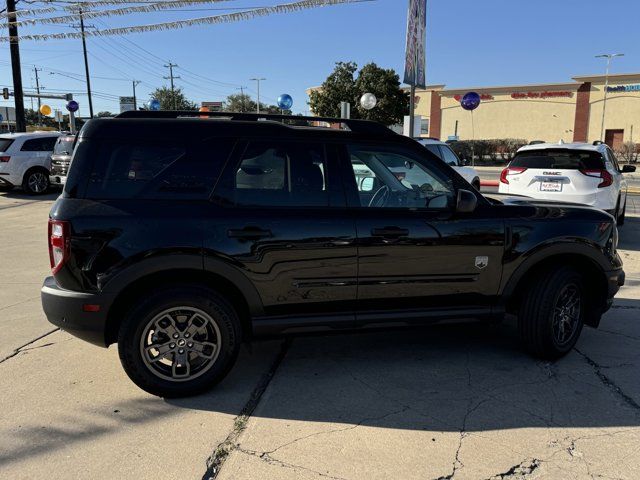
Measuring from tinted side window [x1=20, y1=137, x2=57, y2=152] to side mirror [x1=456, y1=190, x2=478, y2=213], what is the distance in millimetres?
15405

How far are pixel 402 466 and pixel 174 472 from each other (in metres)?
1.21

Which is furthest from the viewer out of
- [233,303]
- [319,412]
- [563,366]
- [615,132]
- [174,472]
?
[615,132]

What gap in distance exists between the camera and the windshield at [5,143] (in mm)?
15174

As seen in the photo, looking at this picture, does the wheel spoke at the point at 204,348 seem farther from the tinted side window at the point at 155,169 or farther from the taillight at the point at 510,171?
the taillight at the point at 510,171

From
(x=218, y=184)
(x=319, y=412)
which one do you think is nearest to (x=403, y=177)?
(x=218, y=184)

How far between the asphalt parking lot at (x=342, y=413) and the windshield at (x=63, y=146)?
11.7 m

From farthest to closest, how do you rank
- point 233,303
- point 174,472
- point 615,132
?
1. point 615,132
2. point 233,303
3. point 174,472

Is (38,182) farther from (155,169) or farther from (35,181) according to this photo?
(155,169)

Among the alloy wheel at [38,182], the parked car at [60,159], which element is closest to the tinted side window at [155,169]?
the parked car at [60,159]

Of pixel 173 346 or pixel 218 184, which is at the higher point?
pixel 218 184

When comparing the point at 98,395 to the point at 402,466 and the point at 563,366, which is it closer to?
the point at 402,466

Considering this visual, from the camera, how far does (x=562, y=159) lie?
8711 millimetres

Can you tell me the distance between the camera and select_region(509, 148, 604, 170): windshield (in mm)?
8516

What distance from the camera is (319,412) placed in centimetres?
337
